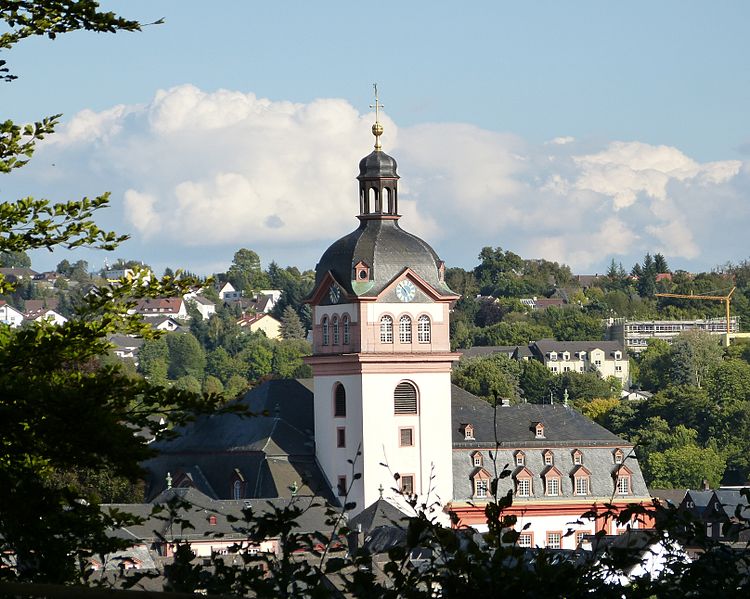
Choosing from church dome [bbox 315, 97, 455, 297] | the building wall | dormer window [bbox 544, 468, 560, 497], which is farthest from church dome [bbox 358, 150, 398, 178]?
dormer window [bbox 544, 468, 560, 497]

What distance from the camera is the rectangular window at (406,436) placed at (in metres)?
82.9

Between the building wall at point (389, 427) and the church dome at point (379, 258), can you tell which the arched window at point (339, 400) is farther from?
the church dome at point (379, 258)

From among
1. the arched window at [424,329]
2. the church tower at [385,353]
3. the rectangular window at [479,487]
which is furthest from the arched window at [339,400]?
the rectangular window at [479,487]

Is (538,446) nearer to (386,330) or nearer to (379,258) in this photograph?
(386,330)

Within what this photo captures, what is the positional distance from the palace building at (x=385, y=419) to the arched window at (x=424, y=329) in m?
0.04

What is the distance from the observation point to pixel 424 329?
3282 inches

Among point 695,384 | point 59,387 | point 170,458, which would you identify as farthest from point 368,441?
point 695,384

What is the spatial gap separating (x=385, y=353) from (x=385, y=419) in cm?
238

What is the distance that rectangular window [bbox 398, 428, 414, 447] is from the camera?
272 ft

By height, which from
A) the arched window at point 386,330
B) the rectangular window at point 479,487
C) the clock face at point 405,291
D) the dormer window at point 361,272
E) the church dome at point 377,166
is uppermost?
the church dome at point 377,166

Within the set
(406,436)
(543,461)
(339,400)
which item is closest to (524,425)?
(543,461)

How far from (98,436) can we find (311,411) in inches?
2876

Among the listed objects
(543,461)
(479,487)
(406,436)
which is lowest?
(479,487)

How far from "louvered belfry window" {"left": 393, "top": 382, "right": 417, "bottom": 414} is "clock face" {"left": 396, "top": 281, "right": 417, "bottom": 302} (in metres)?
3.10
